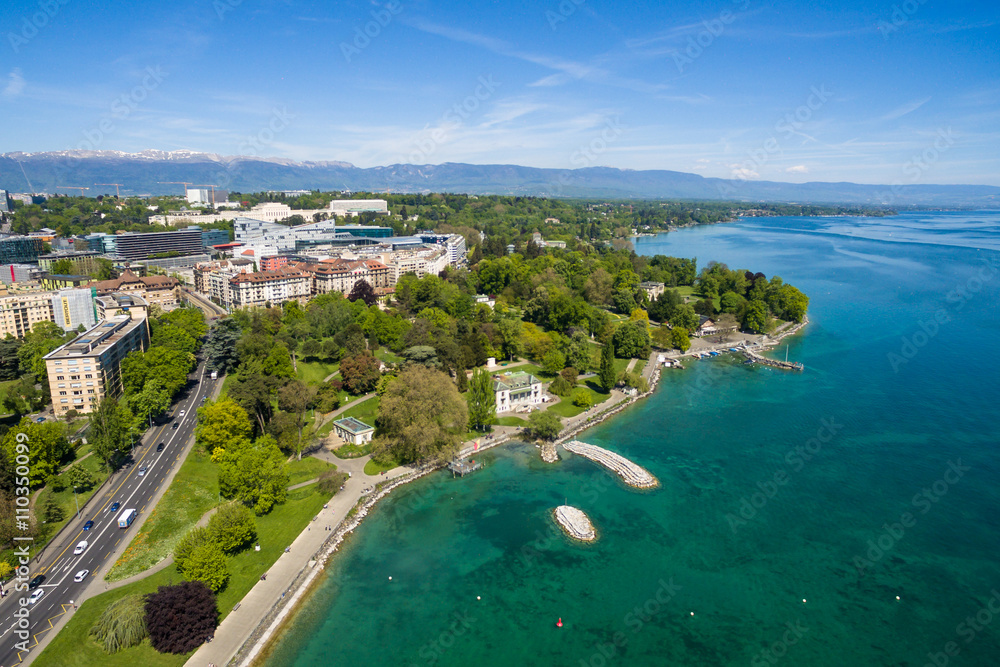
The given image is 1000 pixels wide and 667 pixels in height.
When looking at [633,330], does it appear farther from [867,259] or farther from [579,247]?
[867,259]

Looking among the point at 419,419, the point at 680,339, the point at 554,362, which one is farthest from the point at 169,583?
the point at 680,339

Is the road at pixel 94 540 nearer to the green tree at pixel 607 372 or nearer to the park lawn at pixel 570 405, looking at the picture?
the park lawn at pixel 570 405

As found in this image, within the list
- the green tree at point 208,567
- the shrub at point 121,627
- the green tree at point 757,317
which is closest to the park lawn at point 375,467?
the green tree at point 208,567

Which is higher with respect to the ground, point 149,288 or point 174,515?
point 149,288

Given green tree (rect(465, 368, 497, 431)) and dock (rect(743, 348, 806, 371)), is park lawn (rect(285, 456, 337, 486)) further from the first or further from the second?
dock (rect(743, 348, 806, 371))

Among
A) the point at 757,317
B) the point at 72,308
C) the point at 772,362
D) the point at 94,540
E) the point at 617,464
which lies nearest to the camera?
the point at 94,540

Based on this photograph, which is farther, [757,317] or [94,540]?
[757,317]

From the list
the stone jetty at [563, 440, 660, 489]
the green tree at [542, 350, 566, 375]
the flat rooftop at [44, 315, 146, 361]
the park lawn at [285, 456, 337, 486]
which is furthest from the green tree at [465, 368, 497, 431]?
the flat rooftop at [44, 315, 146, 361]

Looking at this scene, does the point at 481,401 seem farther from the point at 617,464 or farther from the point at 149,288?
the point at 149,288
